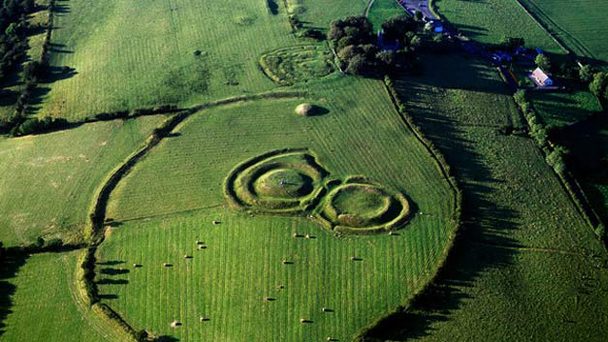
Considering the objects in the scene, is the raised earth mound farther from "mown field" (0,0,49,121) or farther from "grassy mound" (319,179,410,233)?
"mown field" (0,0,49,121)

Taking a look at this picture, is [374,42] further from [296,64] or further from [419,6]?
[419,6]

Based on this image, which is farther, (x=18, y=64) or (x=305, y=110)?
(x=18, y=64)

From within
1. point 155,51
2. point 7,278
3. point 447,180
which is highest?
point 155,51

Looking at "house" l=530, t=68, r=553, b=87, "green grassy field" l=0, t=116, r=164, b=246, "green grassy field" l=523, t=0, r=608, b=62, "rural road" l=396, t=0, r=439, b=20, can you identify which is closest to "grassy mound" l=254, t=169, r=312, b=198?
"green grassy field" l=0, t=116, r=164, b=246

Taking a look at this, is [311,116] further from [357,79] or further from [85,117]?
[85,117]

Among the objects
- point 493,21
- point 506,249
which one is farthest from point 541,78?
point 506,249

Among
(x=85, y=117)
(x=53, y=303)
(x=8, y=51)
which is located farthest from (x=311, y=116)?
(x=8, y=51)

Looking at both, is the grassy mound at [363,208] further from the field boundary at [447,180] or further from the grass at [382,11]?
the grass at [382,11]
